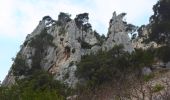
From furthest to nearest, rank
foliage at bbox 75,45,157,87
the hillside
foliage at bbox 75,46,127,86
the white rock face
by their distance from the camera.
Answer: the white rock face → foliage at bbox 75,46,127,86 → foliage at bbox 75,45,157,87 → the hillside

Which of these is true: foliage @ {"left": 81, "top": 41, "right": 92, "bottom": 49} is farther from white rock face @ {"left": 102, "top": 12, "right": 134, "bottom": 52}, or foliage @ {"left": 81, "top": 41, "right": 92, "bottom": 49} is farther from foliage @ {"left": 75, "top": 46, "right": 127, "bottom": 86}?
foliage @ {"left": 75, "top": 46, "right": 127, "bottom": 86}

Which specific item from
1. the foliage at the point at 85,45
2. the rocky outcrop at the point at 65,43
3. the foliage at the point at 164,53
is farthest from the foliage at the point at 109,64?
the foliage at the point at 85,45

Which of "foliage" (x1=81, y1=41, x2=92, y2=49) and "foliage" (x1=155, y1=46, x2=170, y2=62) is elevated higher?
"foliage" (x1=81, y1=41, x2=92, y2=49)

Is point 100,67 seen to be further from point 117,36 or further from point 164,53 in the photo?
point 117,36

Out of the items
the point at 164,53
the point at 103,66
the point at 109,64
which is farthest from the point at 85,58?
the point at 164,53

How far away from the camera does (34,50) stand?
7169 cm

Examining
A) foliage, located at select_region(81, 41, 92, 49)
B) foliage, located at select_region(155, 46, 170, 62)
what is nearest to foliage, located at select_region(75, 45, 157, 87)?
foliage, located at select_region(155, 46, 170, 62)

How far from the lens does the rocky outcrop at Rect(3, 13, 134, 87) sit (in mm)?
63359

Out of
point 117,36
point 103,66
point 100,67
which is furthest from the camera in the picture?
point 117,36

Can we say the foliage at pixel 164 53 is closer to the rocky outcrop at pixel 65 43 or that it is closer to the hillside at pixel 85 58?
the hillside at pixel 85 58

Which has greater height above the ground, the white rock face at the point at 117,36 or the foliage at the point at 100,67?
the white rock face at the point at 117,36

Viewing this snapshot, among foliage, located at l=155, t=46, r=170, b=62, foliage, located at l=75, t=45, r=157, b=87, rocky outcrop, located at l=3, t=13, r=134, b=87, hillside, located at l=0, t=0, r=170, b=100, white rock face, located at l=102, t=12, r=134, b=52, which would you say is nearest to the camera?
hillside, located at l=0, t=0, r=170, b=100

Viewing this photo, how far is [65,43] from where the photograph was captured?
223 feet

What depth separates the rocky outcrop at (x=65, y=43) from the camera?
208ft
